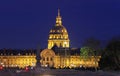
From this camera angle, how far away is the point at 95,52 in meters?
160

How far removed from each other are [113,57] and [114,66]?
92.4 inches

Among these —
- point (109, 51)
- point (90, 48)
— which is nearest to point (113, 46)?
point (109, 51)

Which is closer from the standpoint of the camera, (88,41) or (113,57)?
(113,57)

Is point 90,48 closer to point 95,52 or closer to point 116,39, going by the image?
point 95,52

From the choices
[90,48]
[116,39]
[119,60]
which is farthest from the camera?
[90,48]

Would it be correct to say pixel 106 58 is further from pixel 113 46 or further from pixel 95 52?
pixel 95 52

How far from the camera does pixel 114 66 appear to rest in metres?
122

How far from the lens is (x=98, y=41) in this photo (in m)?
163

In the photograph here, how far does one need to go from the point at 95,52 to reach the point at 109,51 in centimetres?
3472

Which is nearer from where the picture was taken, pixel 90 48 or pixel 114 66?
pixel 114 66

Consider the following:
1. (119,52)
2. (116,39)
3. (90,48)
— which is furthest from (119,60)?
(90,48)

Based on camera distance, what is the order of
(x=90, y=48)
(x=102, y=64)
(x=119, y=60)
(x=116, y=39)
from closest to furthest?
(x=119, y=60)
(x=102, y=64)
(x=116, y=39)
(x=90, y=48)

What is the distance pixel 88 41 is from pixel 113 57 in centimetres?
3998

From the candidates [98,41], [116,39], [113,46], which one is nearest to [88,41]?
[98,41]
